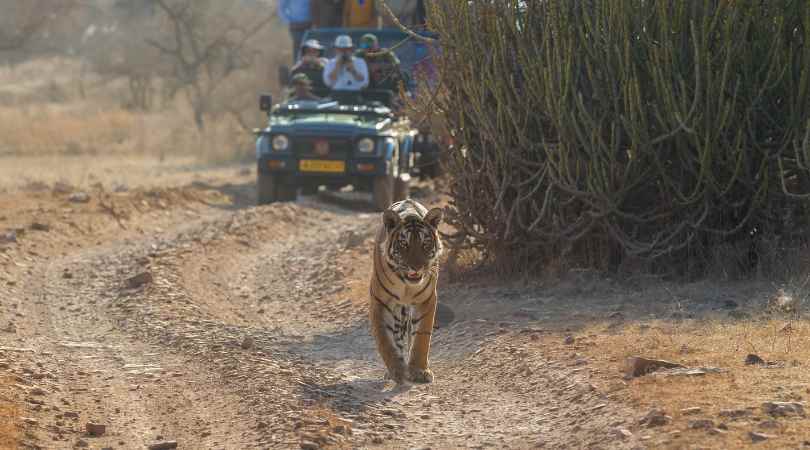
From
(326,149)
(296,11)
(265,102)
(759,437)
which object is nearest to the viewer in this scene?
(759,437)

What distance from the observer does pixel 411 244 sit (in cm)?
722

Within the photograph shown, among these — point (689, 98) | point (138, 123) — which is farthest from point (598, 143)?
point (138, 123)

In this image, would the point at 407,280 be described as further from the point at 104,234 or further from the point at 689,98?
the point at 104,234

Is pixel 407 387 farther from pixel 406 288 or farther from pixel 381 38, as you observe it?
pixel 381 38

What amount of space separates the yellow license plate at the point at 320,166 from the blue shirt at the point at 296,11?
4291mm

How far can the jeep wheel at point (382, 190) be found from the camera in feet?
57.0

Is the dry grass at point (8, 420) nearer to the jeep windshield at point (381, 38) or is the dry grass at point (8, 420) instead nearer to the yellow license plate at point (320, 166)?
the yellow license plate at point (320, 166)

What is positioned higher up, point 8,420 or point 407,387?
point 8,420

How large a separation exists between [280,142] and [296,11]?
430 cm

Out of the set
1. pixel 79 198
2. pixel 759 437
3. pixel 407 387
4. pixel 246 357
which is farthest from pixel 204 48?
pixel 759 437

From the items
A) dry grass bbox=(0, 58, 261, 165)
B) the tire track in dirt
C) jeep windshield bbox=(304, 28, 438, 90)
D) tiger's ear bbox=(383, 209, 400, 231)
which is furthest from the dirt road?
dry grass bbox=(0, 58, 261, 165)

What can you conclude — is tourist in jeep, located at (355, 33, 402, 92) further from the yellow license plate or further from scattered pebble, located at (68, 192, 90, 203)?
scattered pebble, located at (68, 192, 90, 203)

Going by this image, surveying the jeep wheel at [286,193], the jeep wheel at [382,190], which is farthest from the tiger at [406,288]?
the jeep wheel at [286,193]

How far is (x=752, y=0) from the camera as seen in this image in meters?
9.54
